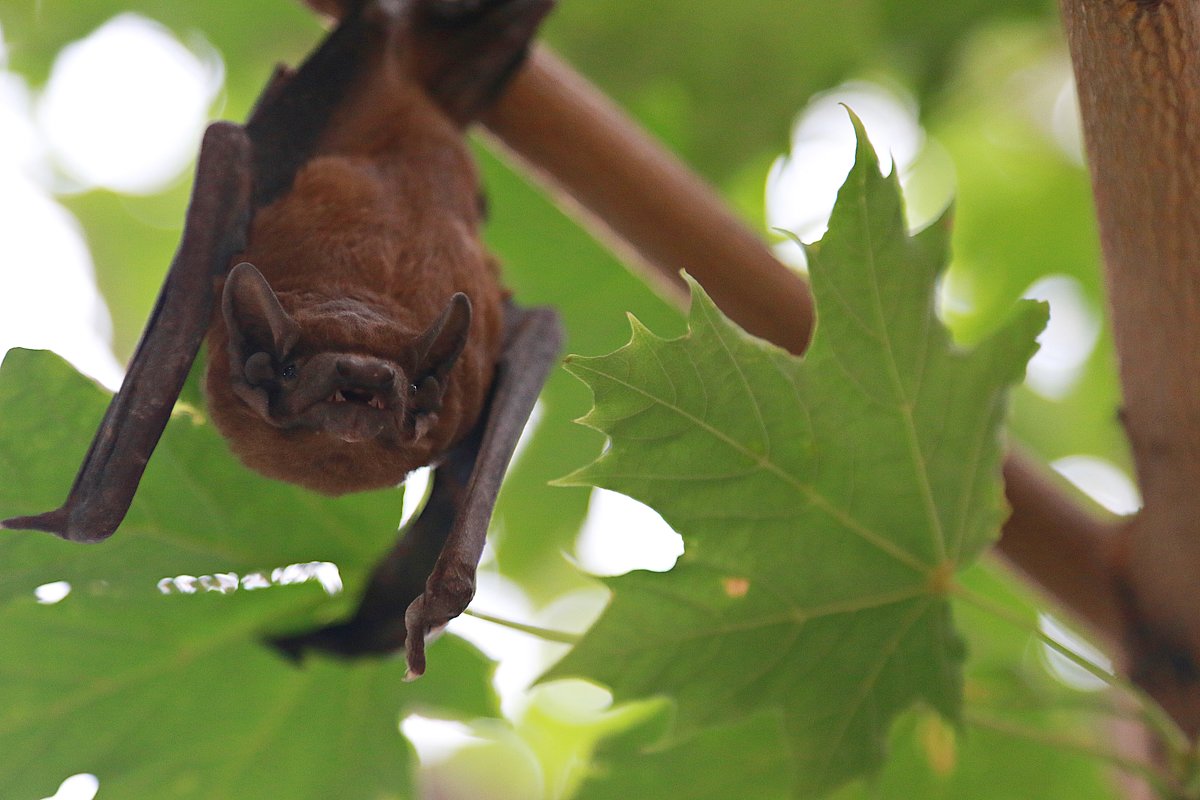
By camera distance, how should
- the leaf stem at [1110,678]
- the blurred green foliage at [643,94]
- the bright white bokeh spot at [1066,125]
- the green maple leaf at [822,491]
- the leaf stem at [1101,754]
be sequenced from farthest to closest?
the bright white bokeh spot at [1066,125]
the blurred green foliage at [643,94]
the leaf stem at [1101,754]
the leaf stem at [1110,678]
the green maple leaf at [822,491]

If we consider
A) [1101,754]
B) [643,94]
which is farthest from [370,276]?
[643,94]

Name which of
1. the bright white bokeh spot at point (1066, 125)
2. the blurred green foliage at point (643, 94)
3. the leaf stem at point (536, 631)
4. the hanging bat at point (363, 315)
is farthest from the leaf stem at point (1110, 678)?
the bright white bokeh spot at point (1066, 125)

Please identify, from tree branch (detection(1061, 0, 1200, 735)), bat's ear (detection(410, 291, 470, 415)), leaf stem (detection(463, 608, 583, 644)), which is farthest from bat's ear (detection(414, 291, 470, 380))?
tree branch (detection(1061, 0, 1200, 735))

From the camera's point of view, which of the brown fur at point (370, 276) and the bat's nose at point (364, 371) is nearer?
the bat's nose at point (364, 371)

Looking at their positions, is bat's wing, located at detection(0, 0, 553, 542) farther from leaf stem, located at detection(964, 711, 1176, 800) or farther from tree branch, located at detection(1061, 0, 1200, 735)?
leaf stem, located at detection(964, 711, 1176, 800)

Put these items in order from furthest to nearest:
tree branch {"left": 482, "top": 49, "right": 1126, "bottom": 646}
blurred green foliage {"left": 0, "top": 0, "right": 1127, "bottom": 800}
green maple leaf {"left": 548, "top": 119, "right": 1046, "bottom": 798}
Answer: blurred green foliage {"left": 0, "top": 0, "right": 1127, "bottom": 800} < tree branch {"left": 482, "top": 49, "right": 1126, "bottom": 646} < green maple leaf {"left": 548, "top": 119, "right": 1046, "bottom": 798}

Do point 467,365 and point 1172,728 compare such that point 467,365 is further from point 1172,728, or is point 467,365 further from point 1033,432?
point 1033,432

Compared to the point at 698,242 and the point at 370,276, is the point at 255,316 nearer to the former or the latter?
the point at 370,276

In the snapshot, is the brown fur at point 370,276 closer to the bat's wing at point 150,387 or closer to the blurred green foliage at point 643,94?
the bat's wing at point 150,387
